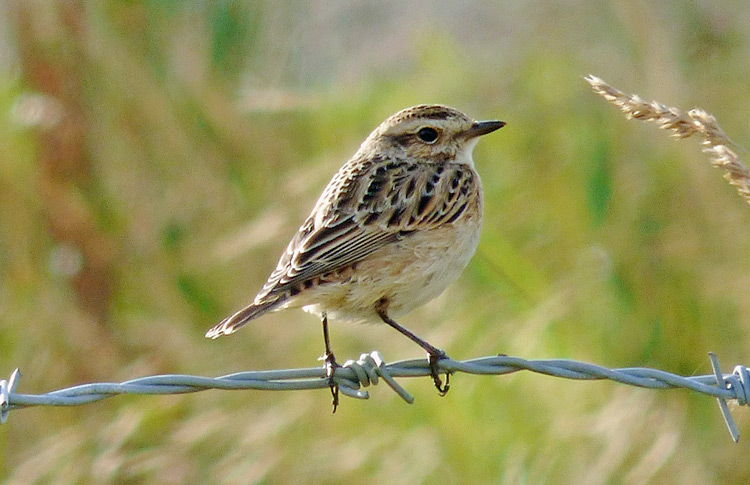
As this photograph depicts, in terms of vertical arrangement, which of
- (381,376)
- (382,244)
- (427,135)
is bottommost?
(381,376)

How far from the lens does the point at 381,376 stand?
12.9ft

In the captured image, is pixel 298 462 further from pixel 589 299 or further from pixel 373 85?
pixel 373 85

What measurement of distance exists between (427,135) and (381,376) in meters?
1.98

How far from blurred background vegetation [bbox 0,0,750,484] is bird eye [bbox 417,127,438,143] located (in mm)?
1018

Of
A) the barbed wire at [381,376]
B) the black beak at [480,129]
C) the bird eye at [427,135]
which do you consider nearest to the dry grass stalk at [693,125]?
the barbed wire at [381,376]

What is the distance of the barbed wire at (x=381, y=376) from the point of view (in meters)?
3.51

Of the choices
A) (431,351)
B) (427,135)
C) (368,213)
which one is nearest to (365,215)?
(368,213)

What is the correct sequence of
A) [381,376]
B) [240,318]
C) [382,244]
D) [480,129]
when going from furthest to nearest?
[480,129] < [382,244] < [240,318] < [381,376]

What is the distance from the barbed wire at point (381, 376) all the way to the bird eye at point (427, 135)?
1.89 meters

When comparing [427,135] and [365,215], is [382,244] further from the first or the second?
[427,135]

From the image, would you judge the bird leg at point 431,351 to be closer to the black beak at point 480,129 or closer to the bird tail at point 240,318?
the bird tail at point 240,318

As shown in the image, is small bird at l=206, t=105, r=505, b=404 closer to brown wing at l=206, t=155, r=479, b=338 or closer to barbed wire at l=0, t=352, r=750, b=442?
brown wing at l=206, t=155, r=479, b=338

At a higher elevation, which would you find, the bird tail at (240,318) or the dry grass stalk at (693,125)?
the bird tail at (240,318)

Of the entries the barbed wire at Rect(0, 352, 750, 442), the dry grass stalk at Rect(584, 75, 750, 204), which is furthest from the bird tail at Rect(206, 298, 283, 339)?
the dry grass stalk at Rect(584, 75, 750, 204)
